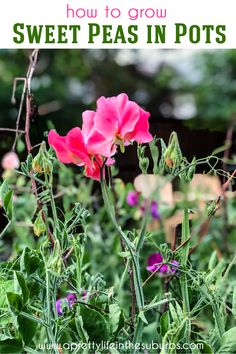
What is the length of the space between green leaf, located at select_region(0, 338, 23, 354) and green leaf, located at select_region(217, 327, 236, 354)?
0.62 feet

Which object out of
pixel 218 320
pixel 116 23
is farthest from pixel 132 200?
pixel 218 320

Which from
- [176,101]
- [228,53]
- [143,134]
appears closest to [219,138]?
[143,134]

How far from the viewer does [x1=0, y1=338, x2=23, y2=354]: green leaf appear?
2.20 feet

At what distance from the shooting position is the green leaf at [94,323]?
67 centimetres

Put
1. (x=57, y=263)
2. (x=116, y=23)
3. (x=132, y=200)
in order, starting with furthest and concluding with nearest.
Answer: (x=132, y=200) → (x=116, y=23) → (x=57, y=263)

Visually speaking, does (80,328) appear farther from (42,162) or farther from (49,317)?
(42,162)

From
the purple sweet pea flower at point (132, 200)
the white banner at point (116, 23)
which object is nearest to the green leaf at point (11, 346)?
the white banner at point (116, 23)

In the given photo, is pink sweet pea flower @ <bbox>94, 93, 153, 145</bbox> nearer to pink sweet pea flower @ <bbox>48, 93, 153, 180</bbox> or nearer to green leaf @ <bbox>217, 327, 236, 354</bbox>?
pink sweet pea flower @ <bbox>48, 93, 153, 180</bbox>

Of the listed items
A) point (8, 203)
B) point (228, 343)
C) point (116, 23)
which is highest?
point (116, 23)

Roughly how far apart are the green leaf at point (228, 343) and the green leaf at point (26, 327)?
177 mm

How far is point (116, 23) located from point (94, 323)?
376mm

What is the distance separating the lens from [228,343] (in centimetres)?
68

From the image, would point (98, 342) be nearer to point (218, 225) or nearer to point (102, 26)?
point (102, 26)

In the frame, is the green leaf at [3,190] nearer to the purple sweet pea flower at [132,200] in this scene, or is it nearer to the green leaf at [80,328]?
the green leaf at [80,328]
